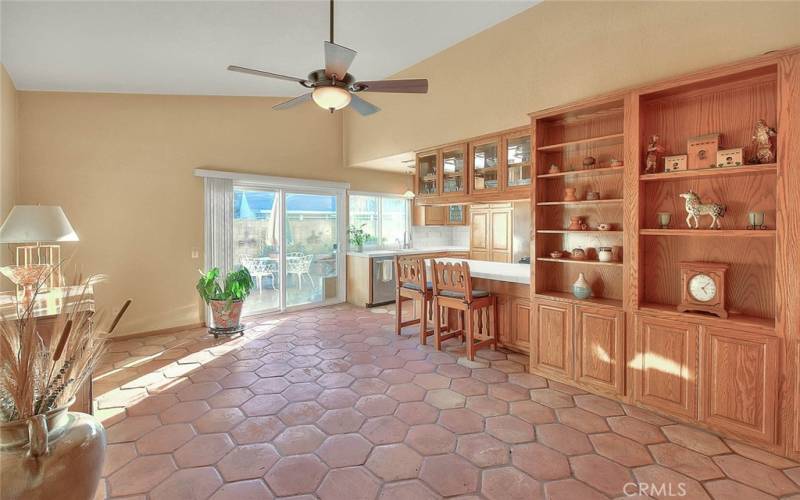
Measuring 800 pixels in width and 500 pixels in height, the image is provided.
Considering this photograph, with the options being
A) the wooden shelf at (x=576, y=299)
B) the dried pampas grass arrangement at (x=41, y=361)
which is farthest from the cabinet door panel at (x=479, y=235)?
the dried pampas grass arrangement at (x=41, y=361)

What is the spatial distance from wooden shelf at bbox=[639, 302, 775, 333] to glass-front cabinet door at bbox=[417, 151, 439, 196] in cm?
282

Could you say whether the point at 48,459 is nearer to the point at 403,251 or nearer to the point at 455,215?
the point at 403,251

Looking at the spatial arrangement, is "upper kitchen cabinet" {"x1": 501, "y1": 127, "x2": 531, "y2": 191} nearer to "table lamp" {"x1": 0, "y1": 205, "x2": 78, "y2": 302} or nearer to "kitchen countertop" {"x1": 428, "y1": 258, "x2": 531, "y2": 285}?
"kitchen countertop" {"x1": 428, "y1": 258, "x2": 531, "y2": 285}

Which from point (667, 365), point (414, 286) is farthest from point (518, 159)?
point (667, 365)

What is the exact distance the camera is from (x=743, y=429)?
233 centimetres

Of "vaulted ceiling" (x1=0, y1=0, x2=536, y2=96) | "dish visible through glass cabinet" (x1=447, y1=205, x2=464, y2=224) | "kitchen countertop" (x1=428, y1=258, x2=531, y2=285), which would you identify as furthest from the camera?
"dish visible through glass cabinet" (x1=447, y1=205, x2=464, y2=224)

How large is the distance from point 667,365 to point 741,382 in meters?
0.39

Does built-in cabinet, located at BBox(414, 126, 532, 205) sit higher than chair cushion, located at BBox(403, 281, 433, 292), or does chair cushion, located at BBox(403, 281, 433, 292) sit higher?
built-in cabinet, located at BBox(414, 126, 532, 205)

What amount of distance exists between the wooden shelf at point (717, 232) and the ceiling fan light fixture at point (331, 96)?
2400 millimetres

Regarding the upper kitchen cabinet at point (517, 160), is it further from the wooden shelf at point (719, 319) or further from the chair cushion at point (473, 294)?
the wooden shelf at point (719, 319)

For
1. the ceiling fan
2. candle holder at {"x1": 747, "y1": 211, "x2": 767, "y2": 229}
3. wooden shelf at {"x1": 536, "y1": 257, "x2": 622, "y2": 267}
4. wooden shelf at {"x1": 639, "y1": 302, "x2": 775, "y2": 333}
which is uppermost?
the ceiling fan

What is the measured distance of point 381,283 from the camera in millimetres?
6273

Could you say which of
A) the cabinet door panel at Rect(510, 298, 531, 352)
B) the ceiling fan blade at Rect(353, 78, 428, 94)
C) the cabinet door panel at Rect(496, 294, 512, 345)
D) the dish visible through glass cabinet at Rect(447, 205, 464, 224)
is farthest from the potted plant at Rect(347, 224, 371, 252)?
the ceiling fan blade at Rect(353, 78, 428, 94)

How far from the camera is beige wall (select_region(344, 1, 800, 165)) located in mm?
2508
